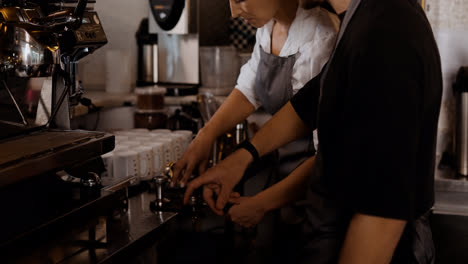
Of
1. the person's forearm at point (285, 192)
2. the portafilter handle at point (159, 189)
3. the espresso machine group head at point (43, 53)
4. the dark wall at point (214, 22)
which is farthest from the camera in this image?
the dark wall at point (214, 22)

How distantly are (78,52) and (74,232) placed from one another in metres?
0.46

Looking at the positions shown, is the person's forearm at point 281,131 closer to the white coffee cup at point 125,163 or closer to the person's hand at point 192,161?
the person's hand at point 192,161

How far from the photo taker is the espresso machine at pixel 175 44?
3012mm

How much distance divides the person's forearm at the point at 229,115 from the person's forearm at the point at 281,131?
0.24m

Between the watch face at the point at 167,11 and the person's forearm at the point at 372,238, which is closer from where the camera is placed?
the person's forearm at the point at 372,238

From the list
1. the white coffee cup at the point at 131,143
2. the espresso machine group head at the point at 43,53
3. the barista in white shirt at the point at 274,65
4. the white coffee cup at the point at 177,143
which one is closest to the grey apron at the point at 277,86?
the barista in white shirt at the point at 274,65

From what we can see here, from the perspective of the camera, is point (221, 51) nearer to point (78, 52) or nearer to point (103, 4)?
point (103, 4)

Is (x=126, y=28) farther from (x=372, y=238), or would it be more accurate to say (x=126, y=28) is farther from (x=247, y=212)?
(x=372, y=238)

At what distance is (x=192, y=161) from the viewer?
1579 millimetres

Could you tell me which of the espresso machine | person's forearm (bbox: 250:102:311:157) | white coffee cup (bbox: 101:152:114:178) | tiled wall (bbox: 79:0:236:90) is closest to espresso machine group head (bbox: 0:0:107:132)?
white coffee cup (bbox: 101:152:114:178)

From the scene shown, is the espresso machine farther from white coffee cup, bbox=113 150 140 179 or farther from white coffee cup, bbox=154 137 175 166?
white coffee cup, bbox=113 150 140 179

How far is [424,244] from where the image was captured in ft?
3.51

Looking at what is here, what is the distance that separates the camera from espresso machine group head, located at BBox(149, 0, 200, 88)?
3.01 metres

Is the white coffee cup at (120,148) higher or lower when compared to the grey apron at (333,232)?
higher
